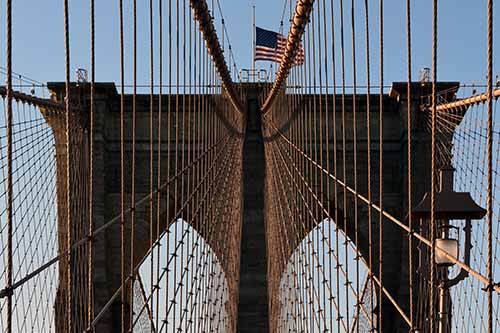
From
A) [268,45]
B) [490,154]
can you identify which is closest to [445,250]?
[490,154]

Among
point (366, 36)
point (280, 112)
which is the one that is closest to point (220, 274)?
point (280, 112)

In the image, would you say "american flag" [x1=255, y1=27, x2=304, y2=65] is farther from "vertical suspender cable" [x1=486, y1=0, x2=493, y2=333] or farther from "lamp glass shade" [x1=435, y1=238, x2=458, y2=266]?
"vertical suspender cable" [x1=486, y1=0, x2=493, y2=333]

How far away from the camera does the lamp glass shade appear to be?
561 centimetres

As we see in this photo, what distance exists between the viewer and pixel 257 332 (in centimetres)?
2158

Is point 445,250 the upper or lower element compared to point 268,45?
lower

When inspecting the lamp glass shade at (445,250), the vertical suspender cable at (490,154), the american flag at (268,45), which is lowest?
the lamp glass shade at (445,250)

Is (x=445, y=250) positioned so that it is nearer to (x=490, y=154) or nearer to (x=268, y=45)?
(x=490, y=154)

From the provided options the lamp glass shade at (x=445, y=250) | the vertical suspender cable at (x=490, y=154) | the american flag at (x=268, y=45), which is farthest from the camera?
the american flag at (x=268, y=45)

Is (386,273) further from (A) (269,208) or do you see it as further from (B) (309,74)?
(B) (309,74)

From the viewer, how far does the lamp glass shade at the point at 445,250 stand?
5.61m

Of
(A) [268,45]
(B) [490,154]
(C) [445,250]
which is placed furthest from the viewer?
(A) [268,45]

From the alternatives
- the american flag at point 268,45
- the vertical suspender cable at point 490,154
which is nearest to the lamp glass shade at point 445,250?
the vertical suspender cable at point 490,154

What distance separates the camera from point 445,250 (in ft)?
18.5

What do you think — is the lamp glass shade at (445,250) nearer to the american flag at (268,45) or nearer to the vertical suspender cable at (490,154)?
the vertical suspender cable at (490,154)
